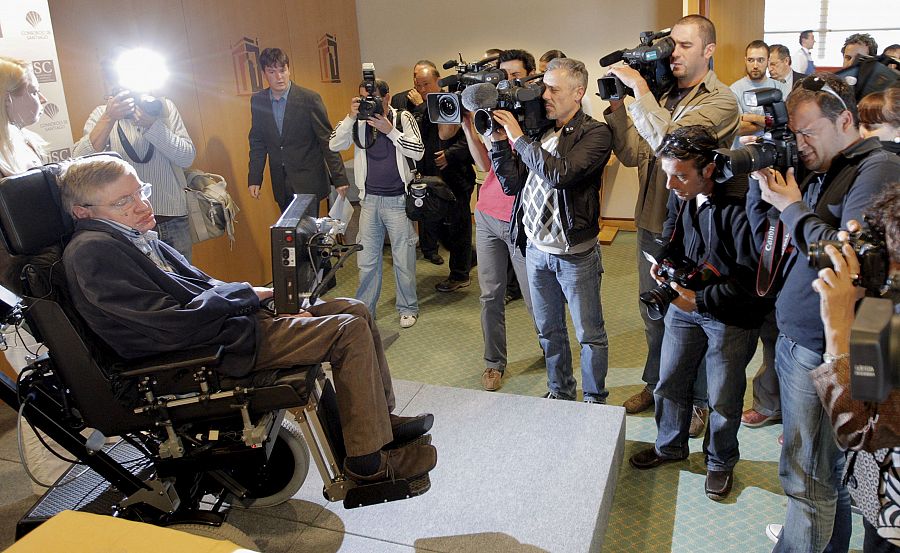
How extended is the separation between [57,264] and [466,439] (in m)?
1.57

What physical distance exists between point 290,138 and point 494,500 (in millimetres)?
2944

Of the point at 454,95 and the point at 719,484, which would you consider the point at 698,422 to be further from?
the point at 454,95

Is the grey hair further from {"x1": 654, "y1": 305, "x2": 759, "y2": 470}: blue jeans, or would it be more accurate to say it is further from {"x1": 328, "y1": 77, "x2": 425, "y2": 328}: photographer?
{"x1": 328, "y1": 77, "x2": 425, "y2": 328}: photographer

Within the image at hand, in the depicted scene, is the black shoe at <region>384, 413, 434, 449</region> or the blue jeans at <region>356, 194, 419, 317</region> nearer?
the black shoe at <region>384, 413, 434, 449</region>

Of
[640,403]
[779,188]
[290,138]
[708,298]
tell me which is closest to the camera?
[779,188]

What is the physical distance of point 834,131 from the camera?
2004mm

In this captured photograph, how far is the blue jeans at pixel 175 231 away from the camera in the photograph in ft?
12.8

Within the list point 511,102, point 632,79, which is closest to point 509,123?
point 511,102

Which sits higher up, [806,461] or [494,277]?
[494,277]

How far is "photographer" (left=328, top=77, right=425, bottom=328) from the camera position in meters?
4.16

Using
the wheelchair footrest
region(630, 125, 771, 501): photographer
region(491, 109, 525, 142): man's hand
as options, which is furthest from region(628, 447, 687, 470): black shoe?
region(491, 109, 525, 142): man's hand

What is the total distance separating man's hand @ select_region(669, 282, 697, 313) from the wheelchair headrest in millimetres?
1948

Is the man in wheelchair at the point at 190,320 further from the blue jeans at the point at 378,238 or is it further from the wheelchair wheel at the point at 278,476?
Result: the blue jeans at the point at 378,238

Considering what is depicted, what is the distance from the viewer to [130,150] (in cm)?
375
